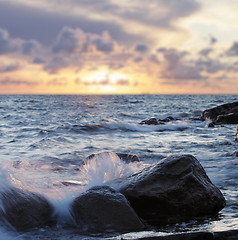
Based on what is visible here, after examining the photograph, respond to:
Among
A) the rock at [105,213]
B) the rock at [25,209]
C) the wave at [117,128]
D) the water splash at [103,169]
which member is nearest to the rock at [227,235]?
the rock at [105,213]

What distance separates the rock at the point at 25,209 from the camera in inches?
131

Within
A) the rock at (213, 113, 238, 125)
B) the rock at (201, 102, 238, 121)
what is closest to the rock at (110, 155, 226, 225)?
the rock at (213, 113, 238, 125)

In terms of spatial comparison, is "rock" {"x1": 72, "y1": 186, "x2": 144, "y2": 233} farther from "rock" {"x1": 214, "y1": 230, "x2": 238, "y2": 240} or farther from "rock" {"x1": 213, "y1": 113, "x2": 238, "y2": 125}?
"rock" {"x1": 213, "y1": 113, "x2": 238, "y2": 125}

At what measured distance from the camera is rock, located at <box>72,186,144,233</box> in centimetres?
321

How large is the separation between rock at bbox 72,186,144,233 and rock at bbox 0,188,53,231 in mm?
388

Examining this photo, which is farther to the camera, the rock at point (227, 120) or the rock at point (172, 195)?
the rock at point (227, 120)

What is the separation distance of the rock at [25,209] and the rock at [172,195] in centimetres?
104

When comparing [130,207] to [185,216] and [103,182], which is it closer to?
[185,216]

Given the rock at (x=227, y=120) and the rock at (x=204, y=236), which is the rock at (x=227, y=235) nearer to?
the rock at (x=204, y=236)

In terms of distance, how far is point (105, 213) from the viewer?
10.9 feet

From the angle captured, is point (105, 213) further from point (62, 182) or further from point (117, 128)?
point (117, 128)

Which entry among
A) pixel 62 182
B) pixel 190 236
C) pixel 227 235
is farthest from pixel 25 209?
pixel 227 235

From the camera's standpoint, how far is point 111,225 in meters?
3.22

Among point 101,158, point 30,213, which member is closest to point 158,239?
point 30,213
